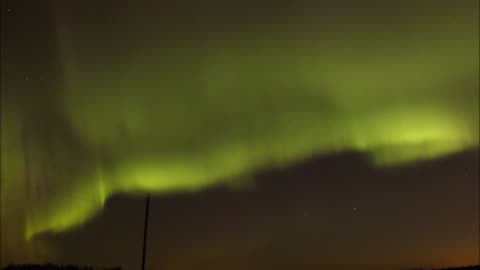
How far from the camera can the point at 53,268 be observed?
38.6 m

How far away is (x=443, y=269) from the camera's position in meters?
35.1

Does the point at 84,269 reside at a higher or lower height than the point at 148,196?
lower

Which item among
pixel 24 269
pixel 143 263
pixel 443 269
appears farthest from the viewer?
pixel 24 269

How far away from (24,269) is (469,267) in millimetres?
23445

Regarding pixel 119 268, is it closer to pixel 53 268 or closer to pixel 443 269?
pixel 53 268

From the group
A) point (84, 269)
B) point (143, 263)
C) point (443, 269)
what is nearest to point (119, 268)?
point (84, 269)

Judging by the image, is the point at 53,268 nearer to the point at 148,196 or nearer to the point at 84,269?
the point at 84,269

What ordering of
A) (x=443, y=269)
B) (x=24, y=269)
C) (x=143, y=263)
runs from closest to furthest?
(x=143, y=263), (x=443, y=269), (x=24, y=269)

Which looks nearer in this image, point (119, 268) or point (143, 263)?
point (143, 263)

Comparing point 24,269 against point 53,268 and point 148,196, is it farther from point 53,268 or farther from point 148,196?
point 148,196

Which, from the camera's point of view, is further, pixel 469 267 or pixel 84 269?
pixel 84 269

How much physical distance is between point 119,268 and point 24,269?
521cm

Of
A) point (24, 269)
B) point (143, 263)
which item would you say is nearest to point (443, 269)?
point (143, 263)

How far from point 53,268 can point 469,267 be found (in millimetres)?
21994
